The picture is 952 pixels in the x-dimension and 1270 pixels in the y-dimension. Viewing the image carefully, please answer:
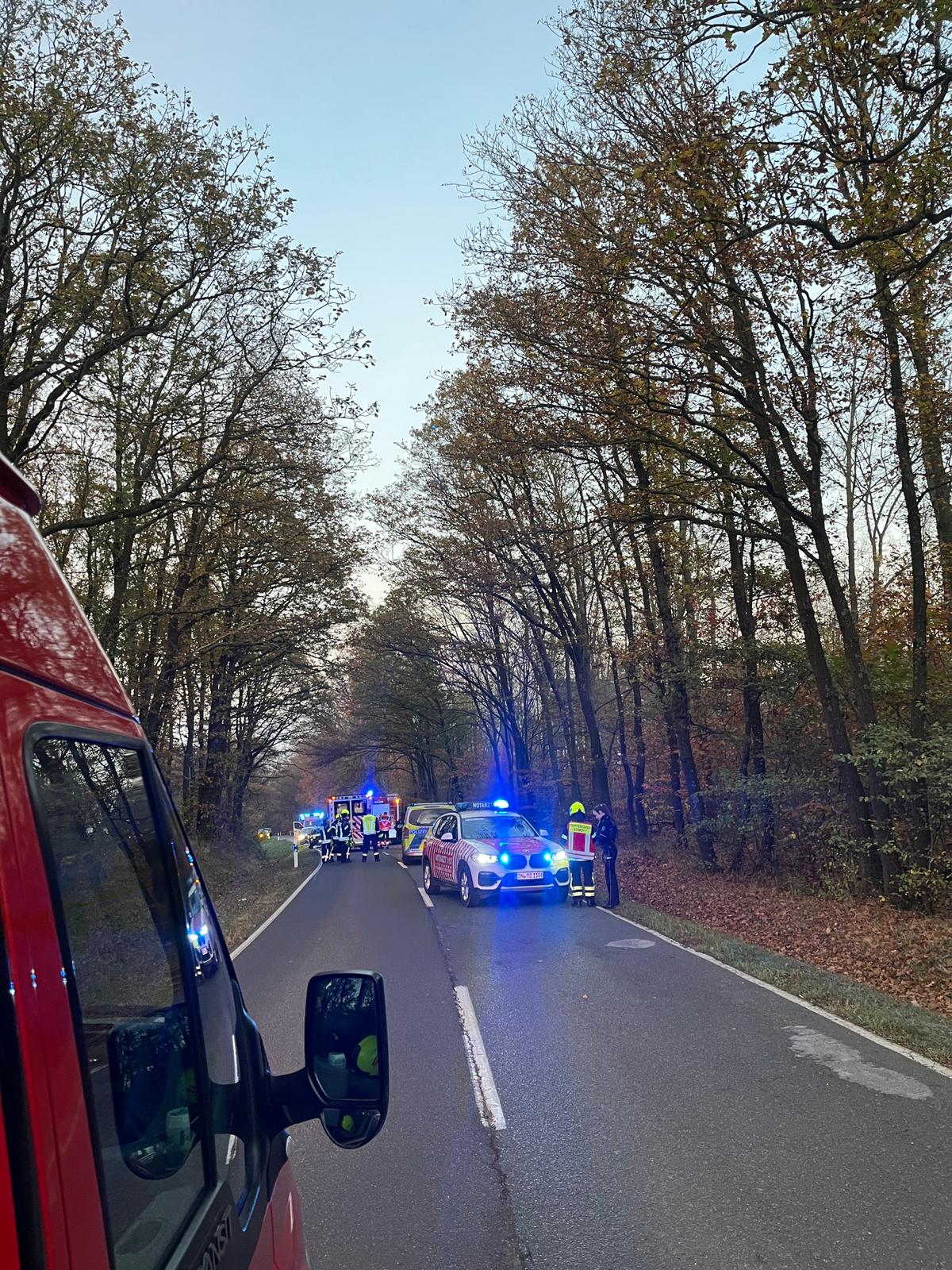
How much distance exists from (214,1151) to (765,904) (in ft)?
47.6

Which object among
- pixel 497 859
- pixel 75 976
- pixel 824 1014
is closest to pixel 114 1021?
pixel 75 976

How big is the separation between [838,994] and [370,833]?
74.4ft

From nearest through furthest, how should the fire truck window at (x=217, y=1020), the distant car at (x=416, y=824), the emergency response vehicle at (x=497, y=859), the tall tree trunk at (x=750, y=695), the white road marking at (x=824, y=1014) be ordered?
1. the fire truck window at (x=217, y=1020)
2. the white road marking at (x=824, y=1014)
3. the emergency response vehicle at (x=497, y=859)
4. the tall tree trunk at (x=750, y=695)
5. the distant car at (x=416, y=824)

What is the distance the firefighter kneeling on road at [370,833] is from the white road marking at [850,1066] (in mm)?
23497

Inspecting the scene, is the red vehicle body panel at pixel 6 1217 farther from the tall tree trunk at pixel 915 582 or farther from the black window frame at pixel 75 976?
the tall tree trunk at pixel 915 582

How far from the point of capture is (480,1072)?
6516mm

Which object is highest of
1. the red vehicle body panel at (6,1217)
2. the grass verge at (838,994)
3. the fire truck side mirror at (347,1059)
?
the red vehicle body panel at (6,1217)

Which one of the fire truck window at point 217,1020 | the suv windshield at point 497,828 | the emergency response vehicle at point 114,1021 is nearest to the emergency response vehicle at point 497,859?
the suv windshield at point 497,828

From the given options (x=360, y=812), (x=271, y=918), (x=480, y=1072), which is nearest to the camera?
(x=480, y=1072)

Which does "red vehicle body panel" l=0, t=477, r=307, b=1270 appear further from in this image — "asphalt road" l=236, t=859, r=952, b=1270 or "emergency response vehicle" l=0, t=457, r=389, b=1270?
"asphalt road" l=236, t=859, r=952, b=1270

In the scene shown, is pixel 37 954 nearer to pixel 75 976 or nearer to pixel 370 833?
pixel 75 976

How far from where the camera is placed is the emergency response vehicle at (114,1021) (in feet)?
3.59

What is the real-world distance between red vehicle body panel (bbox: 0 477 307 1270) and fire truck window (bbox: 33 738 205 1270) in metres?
0.06

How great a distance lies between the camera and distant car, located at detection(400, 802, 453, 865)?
30.6 meters
